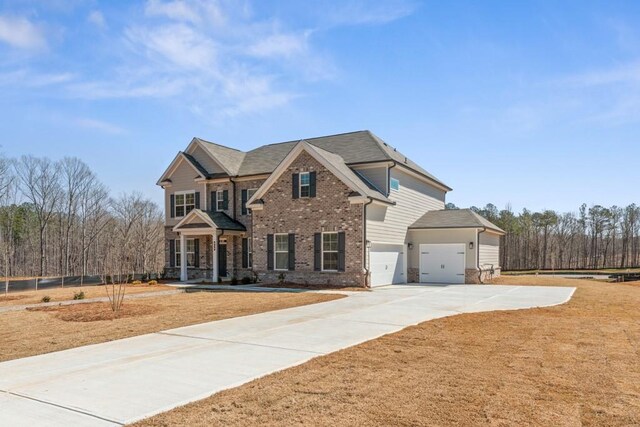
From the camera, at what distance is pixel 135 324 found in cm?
1048

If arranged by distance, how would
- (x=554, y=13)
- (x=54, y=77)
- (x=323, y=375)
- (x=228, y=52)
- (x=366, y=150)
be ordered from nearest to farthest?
(x=323, y=375), (x=554, y=13), (x=228, y=52), (x=54, y=77), (x=366, y=150)

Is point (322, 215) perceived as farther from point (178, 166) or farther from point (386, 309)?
point (178, 166)

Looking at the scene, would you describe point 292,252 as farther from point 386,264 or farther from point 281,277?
point 386,264

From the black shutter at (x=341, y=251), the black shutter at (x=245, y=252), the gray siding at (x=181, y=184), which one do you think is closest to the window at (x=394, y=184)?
the black shutter at (x=341, y=251)

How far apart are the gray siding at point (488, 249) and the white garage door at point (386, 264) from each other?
4454 mm

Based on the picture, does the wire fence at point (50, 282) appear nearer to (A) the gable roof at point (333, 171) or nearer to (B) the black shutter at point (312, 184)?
(A) the gable roof at point (333, 171)

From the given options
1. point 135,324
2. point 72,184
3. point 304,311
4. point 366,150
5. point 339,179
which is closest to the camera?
point 135,324

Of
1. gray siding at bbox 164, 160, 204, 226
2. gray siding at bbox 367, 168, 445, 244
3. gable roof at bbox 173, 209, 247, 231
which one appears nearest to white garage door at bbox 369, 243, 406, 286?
A: gray siding at bbox 367, 168, 445, 244

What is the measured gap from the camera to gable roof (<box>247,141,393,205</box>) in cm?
Answer: 2053

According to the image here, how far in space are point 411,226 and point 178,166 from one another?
15119 mm

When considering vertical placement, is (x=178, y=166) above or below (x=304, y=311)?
above

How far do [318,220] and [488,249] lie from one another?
438 inches

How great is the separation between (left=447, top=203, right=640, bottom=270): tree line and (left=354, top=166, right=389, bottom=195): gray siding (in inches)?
1371

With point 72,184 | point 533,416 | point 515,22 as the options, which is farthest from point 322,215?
point 72,184
